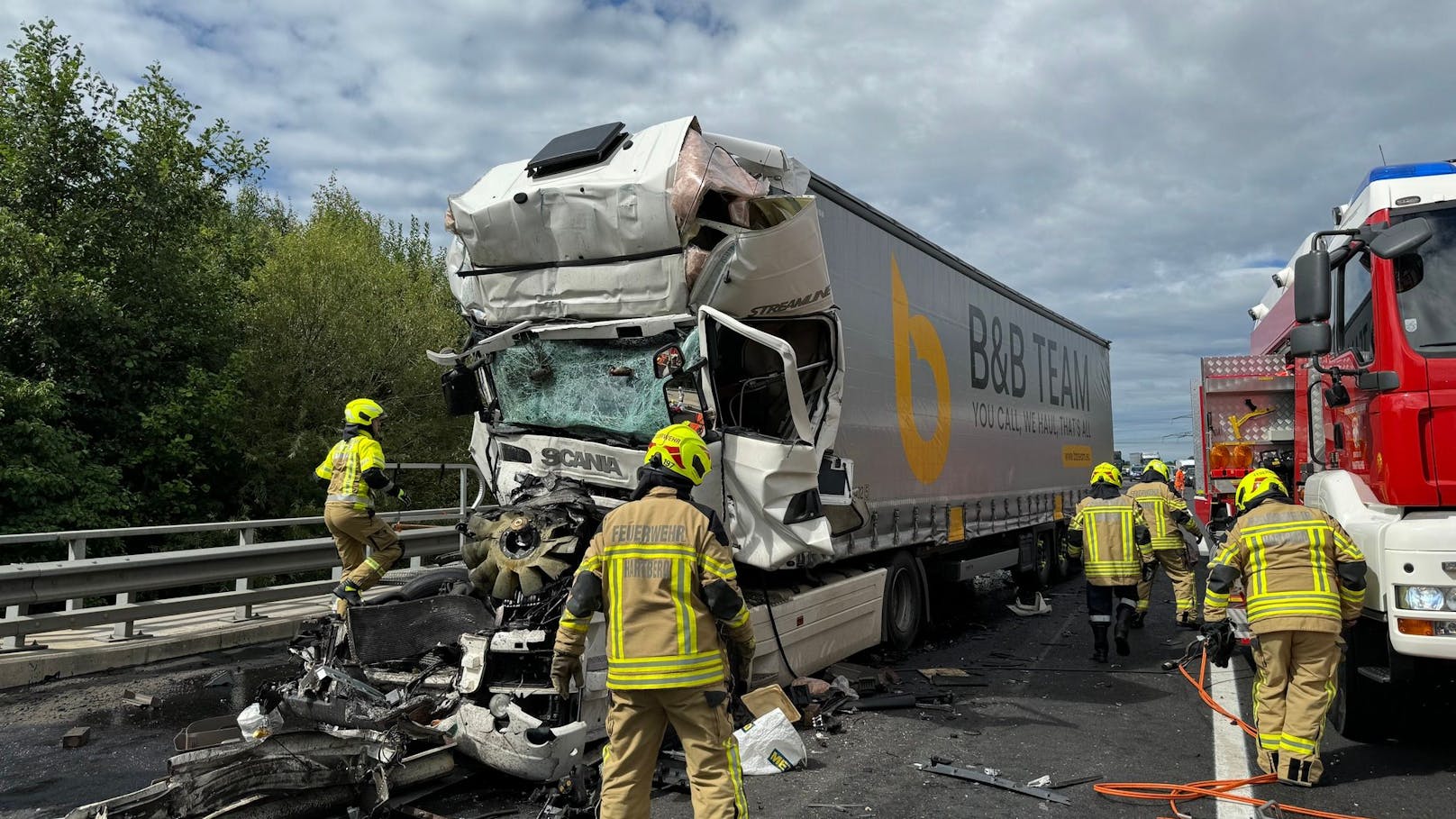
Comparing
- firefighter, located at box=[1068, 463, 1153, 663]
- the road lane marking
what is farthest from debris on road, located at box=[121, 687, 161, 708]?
firefighter, located at box=[1068, 463, 1153, 663]

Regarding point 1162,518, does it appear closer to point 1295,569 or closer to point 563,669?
point 1295,569

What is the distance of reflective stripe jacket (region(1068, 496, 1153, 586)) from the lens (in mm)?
8203

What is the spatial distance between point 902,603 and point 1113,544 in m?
1.86

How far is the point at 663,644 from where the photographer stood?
3.47 meters

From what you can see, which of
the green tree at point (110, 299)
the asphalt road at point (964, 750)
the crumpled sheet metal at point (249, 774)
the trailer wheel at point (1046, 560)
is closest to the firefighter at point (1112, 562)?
the asphalt road at point (964, 750)

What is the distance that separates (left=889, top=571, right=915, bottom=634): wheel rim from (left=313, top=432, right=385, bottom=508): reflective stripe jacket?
4.34 meters

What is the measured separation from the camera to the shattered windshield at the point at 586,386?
19.6 ft

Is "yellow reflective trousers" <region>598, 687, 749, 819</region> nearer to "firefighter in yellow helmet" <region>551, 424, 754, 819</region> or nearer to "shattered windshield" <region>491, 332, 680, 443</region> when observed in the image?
"firefighter in yellow helmet" <region>551, 424, 754, 819</region>

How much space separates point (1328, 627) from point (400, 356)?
16.7 meters

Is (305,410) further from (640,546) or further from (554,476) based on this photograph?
(640,546)

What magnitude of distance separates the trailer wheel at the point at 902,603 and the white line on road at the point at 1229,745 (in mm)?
2391

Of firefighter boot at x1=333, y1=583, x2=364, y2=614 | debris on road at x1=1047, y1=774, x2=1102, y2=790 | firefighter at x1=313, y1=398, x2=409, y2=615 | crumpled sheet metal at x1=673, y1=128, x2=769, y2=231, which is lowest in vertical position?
debris on road at x1=1047, y1=774, x2=1102, y2=790

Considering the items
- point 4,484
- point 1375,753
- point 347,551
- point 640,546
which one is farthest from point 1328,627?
point 4,484

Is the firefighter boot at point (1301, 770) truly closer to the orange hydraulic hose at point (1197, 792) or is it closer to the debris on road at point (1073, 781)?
the orange hydraulic hose at point (1197, 792)
